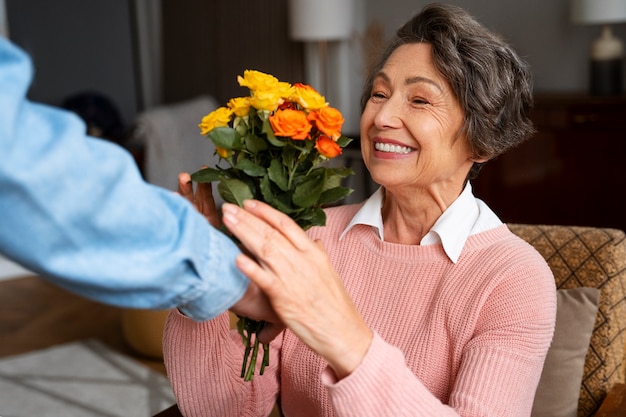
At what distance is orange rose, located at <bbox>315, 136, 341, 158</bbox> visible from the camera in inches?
49.8

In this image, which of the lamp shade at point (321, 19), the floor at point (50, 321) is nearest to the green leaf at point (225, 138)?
the floor at point (50, 321)

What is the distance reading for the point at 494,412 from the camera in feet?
4.61

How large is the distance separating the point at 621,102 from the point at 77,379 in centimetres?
298

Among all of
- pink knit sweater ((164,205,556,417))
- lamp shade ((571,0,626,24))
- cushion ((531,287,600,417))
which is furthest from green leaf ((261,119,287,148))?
lamp shade ((571,0,626,24))

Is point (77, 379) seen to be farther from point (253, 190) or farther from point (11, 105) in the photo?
point (11, 105)

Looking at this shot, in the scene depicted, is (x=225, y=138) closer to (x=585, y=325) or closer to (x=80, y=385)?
(x=585, y=325)

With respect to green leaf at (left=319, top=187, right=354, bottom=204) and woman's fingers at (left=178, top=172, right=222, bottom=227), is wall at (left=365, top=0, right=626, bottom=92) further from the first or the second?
green leaf at (left=319, top=187, right=354, bottom=204)

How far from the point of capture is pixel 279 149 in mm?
1273

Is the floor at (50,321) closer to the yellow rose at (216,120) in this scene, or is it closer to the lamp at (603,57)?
the lamp at (603,57)

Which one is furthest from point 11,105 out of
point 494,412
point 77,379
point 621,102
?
point 621,102

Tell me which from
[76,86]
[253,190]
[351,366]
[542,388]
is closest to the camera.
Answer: [351,366]

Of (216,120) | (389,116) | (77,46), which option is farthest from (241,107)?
(77,46)

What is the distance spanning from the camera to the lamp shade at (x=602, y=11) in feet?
13.1

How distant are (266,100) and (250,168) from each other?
0.35 feet
